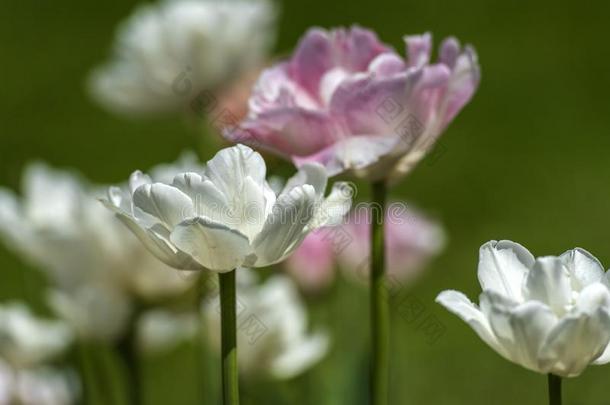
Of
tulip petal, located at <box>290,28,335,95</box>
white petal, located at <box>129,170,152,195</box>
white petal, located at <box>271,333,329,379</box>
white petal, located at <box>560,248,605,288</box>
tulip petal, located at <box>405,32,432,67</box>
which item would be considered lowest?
white petal, located at <box>560,248,605,288</box>

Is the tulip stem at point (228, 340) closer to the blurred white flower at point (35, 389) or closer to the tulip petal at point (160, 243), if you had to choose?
the tulip petal at point (160, 243)

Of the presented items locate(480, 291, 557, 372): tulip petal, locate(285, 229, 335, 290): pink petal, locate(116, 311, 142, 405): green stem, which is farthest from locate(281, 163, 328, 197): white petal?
locate(285, 229, 335, 290): pink petal

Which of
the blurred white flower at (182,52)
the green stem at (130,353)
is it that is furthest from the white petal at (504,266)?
the blurred white flower at (182,52)

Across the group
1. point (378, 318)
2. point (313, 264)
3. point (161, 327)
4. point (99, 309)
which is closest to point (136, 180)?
point (378, 318)

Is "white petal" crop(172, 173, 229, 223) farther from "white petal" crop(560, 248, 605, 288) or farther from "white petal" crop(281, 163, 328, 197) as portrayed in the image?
"white petal" crop(560, 248, 605, 288)

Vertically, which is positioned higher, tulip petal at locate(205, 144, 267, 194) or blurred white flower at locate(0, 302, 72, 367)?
blurred white flower at locate(0, 302, 72, 367)

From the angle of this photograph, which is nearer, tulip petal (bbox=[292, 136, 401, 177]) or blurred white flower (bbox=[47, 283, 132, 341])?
tulip petal (bbox=[292, 136, 401, 177])
